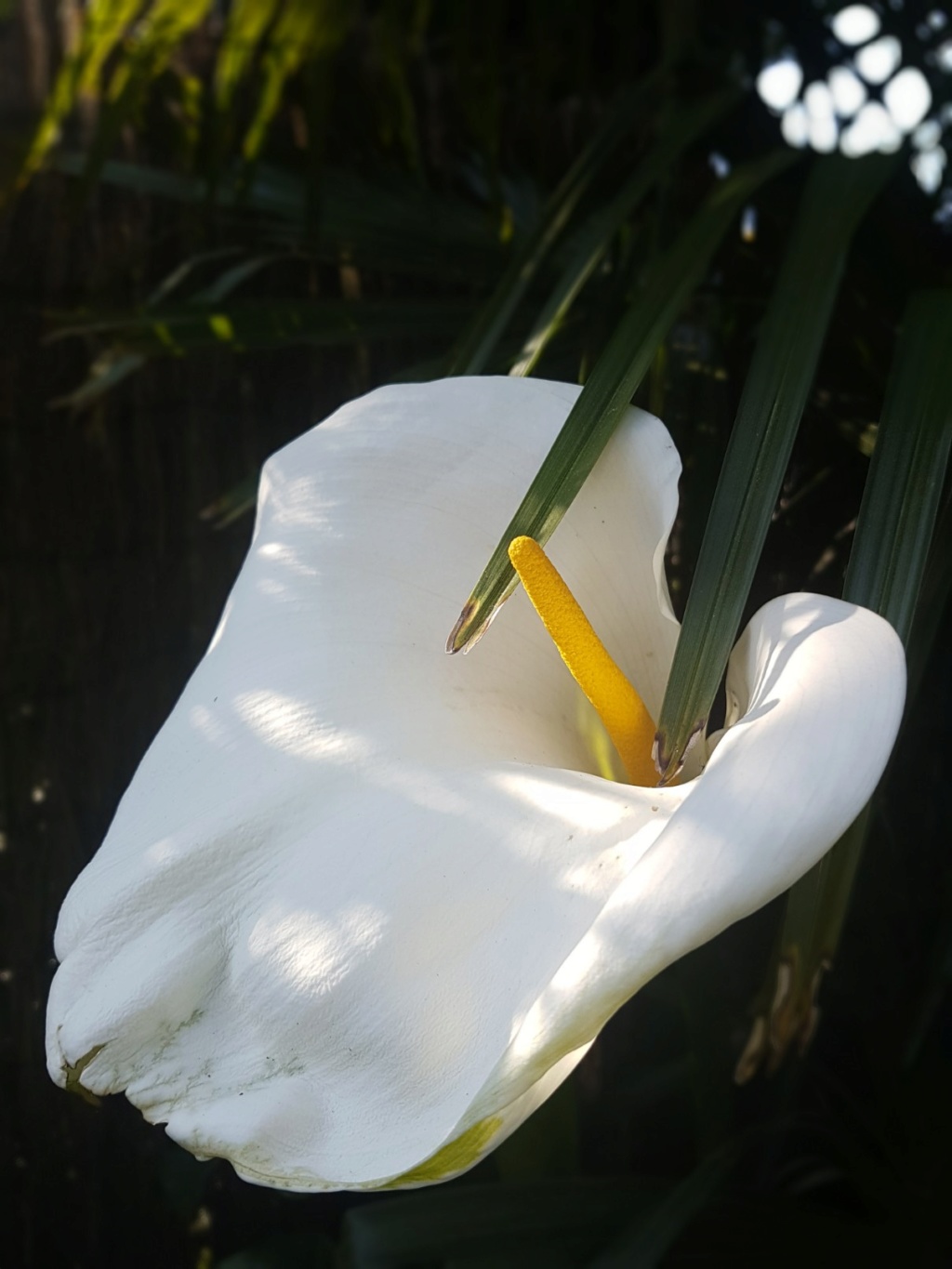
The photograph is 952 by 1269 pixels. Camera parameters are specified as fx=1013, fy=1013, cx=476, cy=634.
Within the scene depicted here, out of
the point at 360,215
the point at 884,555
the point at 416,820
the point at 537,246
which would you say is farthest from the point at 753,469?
the point at 360,215

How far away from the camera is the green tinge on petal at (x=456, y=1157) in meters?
0.24

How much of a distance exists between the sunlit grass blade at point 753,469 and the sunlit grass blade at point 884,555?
0.11 ft

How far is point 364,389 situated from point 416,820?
1.86 ft

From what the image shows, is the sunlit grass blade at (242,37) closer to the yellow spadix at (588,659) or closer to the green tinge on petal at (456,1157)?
the yellow spadix at (588,659)

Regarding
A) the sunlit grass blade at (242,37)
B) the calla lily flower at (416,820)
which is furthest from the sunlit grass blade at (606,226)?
the sunlit grass blade at (242,37)

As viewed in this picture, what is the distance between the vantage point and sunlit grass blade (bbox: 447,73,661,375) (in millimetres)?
516

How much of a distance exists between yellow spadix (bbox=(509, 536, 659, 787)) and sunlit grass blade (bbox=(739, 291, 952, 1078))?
0.07 meters

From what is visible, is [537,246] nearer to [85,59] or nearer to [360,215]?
[360,215]

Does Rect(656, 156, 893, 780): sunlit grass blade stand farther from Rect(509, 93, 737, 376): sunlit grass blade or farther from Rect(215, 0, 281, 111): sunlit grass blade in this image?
Rect(215, 0, 281, 111): sunlit grass blade

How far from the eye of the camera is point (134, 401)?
79 cm

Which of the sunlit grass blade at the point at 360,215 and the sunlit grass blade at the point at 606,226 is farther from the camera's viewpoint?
the sunlit grass blade at the point at 360,215

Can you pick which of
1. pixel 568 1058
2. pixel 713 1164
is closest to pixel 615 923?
pixel 568 1058

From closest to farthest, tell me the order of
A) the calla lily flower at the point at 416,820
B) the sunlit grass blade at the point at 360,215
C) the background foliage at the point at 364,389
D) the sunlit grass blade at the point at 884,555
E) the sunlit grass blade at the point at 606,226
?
the calla lily flower at the point at 416,820 → the sunlit grass blade at the point at 884,555 → the sunlit grass blade at the point at 606,226 → the background foliage at the point at 364,389 → the sunlit grass blade at the point at 360,215

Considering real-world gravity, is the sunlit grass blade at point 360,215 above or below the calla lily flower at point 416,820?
above
